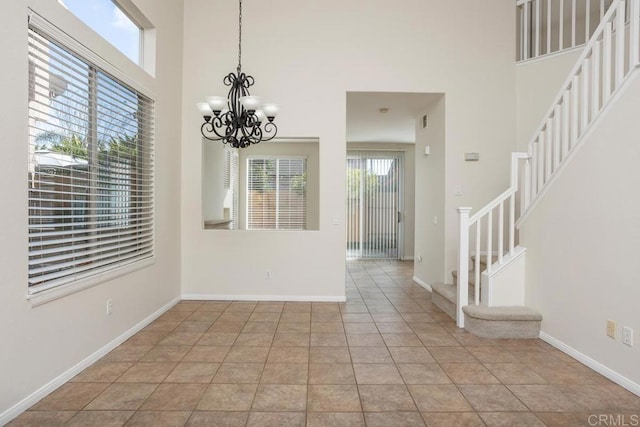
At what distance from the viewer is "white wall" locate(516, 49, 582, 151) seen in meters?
4.37

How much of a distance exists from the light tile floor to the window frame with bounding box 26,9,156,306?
0.64 m

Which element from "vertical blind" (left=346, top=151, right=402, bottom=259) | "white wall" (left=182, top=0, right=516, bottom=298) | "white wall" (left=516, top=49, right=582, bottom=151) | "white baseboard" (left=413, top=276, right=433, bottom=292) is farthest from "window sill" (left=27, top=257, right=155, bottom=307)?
"vertical blind" (left=346, top=151, right=402, bottom=259)

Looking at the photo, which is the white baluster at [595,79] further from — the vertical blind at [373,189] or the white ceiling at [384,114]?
the vertical blind at [373,189]

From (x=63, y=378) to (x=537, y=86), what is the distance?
5.63 meters

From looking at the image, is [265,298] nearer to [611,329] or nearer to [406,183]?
[611,329]

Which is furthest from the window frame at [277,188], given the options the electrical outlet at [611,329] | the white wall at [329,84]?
the electrical outlet at [611,329]

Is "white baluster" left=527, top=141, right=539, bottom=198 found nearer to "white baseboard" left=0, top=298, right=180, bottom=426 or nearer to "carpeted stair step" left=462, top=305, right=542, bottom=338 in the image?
"carpeted stair step" left=462, top=305, right=542, bottom=338

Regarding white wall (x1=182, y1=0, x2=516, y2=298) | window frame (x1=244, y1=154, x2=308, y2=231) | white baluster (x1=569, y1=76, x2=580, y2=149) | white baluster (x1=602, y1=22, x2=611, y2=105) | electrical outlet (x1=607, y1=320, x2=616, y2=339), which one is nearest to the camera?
electrical outlet (x1=607, y1=320, x2=616, y2=339)

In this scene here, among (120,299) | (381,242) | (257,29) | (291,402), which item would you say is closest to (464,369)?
(291,402)

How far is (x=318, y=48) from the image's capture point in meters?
4.68

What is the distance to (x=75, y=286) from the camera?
8.60 ft

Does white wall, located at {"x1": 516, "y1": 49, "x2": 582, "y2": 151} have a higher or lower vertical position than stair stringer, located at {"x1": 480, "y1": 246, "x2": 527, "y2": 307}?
higher

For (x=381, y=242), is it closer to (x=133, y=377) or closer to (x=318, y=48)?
(x=318, y=48)

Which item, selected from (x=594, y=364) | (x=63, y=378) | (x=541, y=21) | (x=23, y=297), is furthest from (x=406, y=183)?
(x=23, y=297)
